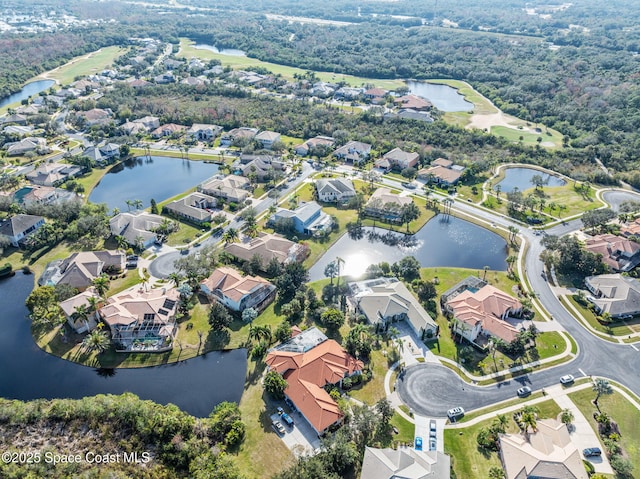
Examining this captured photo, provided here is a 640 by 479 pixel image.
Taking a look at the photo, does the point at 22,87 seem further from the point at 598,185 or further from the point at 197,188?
the point at 598,185

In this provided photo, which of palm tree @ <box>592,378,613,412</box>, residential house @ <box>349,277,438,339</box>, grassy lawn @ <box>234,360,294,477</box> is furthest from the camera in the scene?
residential house @ <box>349,277,438,339</box>

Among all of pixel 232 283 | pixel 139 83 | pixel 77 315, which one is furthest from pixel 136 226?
pixel 139 83

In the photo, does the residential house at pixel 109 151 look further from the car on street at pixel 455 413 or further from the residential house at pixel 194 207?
the car on street at pixel 455 413

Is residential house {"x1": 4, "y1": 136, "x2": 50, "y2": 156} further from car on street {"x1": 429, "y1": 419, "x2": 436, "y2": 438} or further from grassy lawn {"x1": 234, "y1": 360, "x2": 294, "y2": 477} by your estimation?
car on street {"x1": 429, "y1": 419, "x2": 436, "y2": 438}

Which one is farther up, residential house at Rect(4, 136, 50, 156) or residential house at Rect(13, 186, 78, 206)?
residential house at Rect(4, 136, 50, 156)

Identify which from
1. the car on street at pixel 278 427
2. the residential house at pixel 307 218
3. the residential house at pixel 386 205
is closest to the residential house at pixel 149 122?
the residential house at pixel 307 218

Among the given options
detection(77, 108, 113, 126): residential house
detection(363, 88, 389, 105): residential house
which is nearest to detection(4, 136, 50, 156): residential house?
detection(77, 108, 113, 126): residential house

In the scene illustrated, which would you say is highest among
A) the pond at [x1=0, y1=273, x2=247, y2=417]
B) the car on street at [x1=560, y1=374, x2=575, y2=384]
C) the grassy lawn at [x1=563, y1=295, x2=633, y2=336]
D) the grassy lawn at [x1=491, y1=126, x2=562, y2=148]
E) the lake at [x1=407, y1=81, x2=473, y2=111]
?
the lake at [x1=407, y1=81, x2=473, y2=111]
